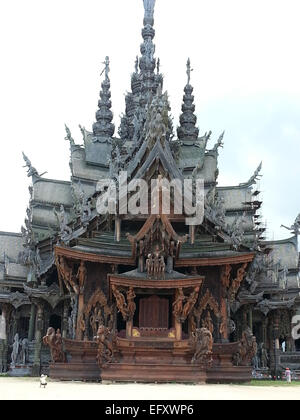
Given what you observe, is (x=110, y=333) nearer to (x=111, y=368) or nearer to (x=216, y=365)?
(x=111, y=368)

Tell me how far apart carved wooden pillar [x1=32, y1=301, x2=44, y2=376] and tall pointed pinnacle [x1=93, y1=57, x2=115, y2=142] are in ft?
50.7

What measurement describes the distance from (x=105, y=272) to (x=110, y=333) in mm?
3436

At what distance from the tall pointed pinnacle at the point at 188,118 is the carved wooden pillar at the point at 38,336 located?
17.9 metres

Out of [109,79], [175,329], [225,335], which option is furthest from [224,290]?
[109,79]

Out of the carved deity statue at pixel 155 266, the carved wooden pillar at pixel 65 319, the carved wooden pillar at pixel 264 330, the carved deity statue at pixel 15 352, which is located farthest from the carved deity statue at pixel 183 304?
the carved wooden pillar at pixel 264 330

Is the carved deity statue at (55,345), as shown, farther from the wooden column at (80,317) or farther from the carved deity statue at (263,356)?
the carved deity statue at (263,356)

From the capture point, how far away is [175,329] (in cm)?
1791

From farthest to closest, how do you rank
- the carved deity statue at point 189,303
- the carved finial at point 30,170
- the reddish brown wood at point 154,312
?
the carved finial at point 30,170
the reddish brown wood at point 154,312
the carved deity statue at point 189,303

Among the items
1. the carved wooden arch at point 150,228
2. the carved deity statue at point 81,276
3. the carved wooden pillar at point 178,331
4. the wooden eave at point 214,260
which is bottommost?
the carved wooden pillar at point 178,331

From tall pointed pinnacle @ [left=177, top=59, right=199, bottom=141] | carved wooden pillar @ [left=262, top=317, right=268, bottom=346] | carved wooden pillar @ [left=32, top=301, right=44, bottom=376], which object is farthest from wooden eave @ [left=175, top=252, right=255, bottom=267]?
tall pointed pinnacle @ [left=177, top=59, right=199, bottom=141]

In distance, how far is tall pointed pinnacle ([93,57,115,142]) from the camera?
3797 centimetres

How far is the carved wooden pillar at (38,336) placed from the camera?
24106 millimetres

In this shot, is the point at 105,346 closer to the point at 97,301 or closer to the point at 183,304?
the point at 97,301

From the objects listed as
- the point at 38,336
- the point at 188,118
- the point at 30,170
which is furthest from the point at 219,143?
the point at 38,336
